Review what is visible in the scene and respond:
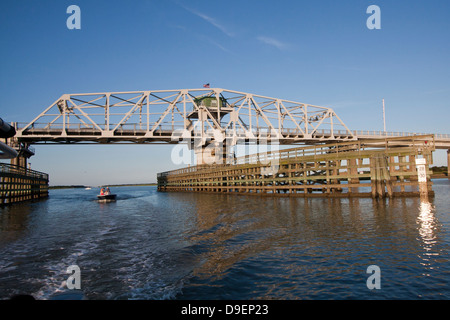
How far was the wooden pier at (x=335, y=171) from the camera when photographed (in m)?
22.9

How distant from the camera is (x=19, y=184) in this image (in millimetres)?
38094

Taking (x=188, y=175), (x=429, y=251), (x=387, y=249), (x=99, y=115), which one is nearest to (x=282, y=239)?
(x=387, y=249)

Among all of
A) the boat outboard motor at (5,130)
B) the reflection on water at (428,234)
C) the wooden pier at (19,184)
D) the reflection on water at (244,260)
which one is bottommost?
the reflection on water at (244,260)

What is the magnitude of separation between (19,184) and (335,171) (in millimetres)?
38454

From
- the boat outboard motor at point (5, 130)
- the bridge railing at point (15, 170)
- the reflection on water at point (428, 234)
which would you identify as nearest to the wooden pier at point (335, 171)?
the reflection on water at point (428, 234)

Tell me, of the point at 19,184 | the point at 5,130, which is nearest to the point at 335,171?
the point at 5,130

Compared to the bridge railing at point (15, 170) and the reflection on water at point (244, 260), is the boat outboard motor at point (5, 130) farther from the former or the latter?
the bridge railing at point (15, 170)

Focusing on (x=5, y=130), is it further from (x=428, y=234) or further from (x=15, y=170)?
(x=15, y=170)

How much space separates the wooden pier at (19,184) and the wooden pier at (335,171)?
87.8 ft

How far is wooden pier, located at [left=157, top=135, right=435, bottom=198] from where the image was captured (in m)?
22.9

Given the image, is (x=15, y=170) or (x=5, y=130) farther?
(x=15, y=170)

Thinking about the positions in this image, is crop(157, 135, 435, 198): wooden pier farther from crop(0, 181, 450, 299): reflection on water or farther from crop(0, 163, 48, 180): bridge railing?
crop(0, 163, 48, 180): bridge railing

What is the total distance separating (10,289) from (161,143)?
68.6m
